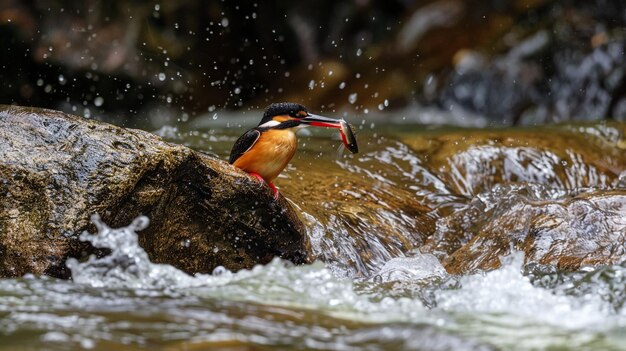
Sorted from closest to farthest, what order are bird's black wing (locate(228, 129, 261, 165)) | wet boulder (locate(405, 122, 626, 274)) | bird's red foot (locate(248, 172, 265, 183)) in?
1. bird's red foot (locate(248, 172, 265, 183))
2. bird's black wing (locate(228, 129, 261, 165))
3. wet boulder (locate(405, 122, 626, 274))

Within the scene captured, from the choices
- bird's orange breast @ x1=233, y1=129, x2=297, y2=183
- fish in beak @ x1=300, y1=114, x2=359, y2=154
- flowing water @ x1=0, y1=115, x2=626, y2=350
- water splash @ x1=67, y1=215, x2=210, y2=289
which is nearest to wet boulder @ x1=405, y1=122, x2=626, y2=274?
flowing water @ x1=0, y1=115, x2=626, y2=350

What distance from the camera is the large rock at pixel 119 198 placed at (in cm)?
361

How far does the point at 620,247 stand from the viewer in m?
4.66

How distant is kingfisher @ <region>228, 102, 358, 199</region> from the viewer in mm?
4316

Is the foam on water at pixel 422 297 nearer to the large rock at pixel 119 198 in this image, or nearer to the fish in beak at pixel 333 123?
the large rock at pixel 119 198

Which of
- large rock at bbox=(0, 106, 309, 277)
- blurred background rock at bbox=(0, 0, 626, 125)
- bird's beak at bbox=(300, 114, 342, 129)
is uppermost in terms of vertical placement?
blurred background rock at bbox=(0, 0, 626, 125)

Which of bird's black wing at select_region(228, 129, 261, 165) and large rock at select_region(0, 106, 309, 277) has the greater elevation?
bird's black wing at select_region(228, 129, 261, 165)

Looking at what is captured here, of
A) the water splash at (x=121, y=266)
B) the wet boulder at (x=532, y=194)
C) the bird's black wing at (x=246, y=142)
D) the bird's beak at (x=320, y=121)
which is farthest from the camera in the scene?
the wet boulder at (x=532, y=194)

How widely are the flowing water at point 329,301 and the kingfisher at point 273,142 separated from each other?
56 centimetres

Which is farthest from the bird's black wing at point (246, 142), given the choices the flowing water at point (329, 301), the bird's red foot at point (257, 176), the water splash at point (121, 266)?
the water splash at point (121, 266)

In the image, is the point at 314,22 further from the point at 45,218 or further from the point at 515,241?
the point at 45,218

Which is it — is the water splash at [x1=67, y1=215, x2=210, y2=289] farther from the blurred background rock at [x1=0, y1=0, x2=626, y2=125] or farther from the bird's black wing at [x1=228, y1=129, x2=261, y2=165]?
the blurred background rock at [x1=0, y1=0, x2=626, y2=125]

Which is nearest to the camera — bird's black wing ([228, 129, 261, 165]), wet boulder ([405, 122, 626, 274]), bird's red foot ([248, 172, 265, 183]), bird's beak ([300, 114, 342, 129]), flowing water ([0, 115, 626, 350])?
flowing water ([0, 115, 626, 350])

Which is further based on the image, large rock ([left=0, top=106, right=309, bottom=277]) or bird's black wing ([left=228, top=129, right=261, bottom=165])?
bird's black wing ([left=228, top=129, right=261, bottom=165])
